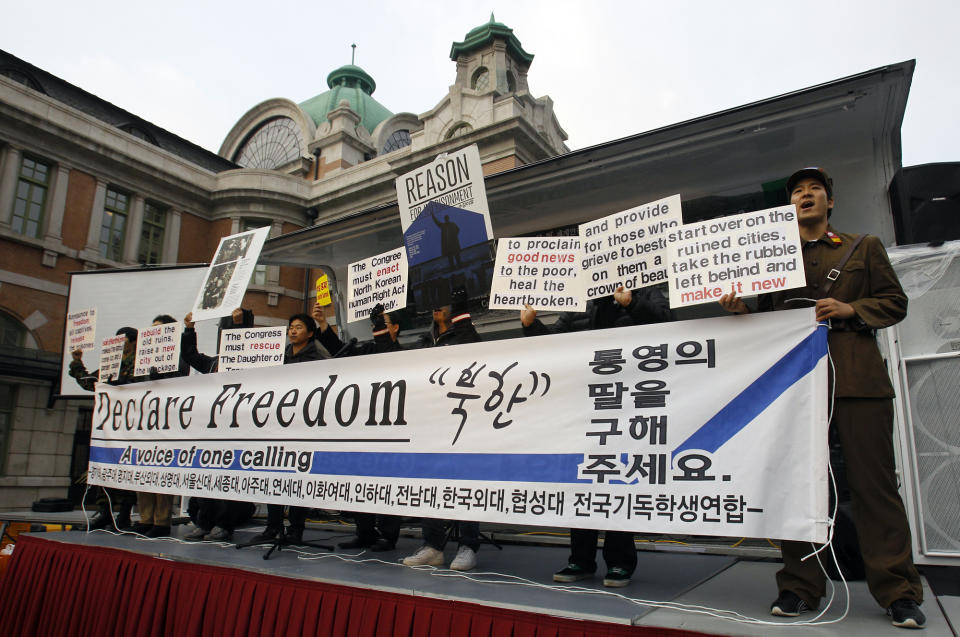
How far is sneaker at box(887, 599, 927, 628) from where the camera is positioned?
7.01ft

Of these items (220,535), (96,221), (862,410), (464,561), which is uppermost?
(96,221)

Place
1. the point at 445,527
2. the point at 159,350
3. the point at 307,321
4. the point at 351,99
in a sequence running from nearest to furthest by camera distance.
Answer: the point at 445,527 → the point at 307,321 → the point at 159,350 → the point at 351,99

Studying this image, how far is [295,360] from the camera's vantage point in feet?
15.4

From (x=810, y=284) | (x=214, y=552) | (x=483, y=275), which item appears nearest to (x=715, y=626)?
(x=810, y=284)

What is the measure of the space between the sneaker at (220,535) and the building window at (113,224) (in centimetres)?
1565

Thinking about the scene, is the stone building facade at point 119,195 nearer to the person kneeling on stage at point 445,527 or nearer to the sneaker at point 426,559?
the person kneeling on stage at point 445,527

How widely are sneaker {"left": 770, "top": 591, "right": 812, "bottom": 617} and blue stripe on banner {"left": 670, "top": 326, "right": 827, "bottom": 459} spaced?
2.04 ft

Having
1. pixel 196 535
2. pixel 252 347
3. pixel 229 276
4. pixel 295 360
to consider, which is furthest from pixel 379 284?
pixel 196 535

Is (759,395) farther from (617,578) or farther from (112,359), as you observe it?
(112,359)

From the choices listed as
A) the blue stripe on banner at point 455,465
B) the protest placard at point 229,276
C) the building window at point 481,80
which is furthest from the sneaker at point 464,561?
the building window at point 481,80

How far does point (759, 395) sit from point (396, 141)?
1079 inches

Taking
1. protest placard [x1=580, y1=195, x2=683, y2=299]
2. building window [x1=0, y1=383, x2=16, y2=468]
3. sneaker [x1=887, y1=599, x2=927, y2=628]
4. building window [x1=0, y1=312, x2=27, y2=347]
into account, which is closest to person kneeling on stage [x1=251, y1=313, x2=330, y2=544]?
protest placard [x1=580, y1=195, x2=683, y2=299]

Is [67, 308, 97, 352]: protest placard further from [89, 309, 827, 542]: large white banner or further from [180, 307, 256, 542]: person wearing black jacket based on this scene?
[89, 309, 827, 542]: large white banner

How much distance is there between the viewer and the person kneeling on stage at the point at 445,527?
3.54 m
